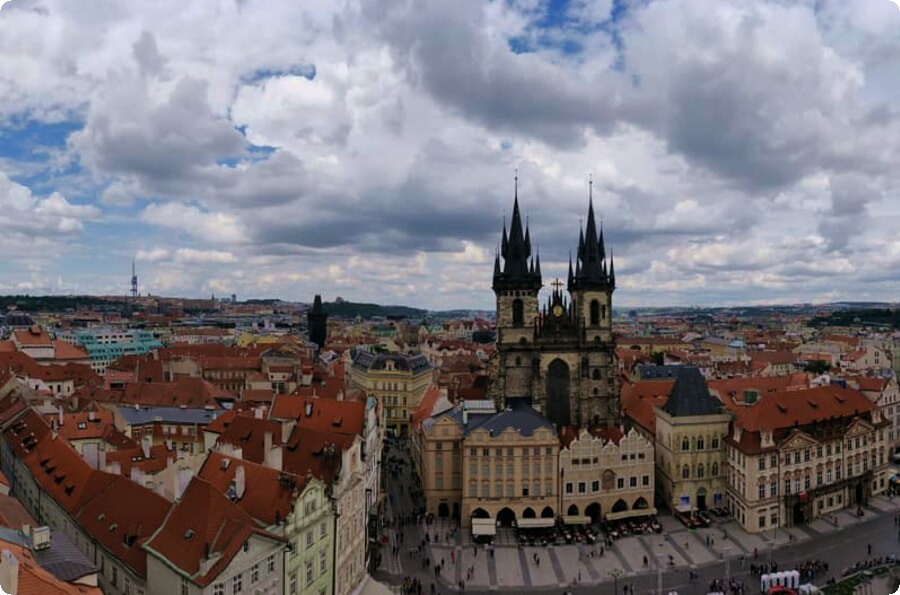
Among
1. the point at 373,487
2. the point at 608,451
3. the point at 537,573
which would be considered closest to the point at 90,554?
the point at 373,487

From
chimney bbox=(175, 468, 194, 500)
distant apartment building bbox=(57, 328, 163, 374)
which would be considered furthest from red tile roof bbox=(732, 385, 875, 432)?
distant apartment building bbox=(57, 328, 163, 374)

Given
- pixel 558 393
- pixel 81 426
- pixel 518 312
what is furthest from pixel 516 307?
pixel 81 426

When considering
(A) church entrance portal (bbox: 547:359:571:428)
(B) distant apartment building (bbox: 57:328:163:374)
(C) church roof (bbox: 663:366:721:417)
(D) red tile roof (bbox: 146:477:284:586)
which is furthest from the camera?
(B) distant apartment building (bbox: 57:328:163:374)

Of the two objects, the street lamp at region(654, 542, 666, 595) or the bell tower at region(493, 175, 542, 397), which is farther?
the bell tower at region(493, 175, 542, 397)

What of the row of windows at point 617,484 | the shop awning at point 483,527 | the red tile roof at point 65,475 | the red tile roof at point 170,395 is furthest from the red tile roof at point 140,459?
the row of windows at point 617,484

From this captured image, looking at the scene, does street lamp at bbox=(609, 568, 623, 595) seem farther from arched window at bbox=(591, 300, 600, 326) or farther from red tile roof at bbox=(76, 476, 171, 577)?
arched window at bbox=(591, 300, 600, 326)

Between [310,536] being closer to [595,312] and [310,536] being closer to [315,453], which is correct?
[315,453]

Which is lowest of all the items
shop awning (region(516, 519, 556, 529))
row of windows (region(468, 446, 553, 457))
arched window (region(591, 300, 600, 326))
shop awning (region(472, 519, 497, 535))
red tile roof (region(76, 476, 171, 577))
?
shop awning (region(516, 519, 556, 529))

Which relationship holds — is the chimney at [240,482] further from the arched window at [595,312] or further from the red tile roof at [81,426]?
the arched window at [595,312]
